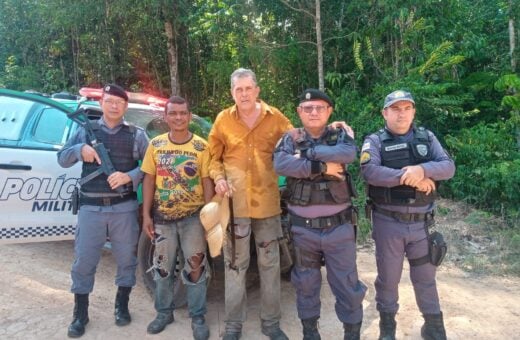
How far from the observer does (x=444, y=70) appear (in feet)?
25.3

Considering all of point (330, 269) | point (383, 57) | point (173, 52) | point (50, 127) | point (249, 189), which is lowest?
point (330, 269)

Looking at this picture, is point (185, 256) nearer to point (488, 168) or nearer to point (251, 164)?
point (251, 164)

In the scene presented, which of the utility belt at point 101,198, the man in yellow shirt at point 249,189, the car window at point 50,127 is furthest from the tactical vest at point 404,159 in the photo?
the car window at point 50,127

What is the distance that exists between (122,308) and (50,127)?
1.85 metres

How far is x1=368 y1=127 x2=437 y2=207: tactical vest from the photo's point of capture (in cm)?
305

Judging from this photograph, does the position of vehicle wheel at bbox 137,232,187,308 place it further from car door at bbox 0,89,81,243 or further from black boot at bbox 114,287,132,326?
car door at bbox 0,89,81,243

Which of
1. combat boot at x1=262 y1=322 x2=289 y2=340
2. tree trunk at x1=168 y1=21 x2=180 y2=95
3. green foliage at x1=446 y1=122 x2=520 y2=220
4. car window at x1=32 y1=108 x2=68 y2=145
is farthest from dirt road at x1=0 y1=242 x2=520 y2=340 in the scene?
tree trunk at x1=168 y1=21 x2=180 y2=95

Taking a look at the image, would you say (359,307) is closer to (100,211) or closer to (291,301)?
(291,301)

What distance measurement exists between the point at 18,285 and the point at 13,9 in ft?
41.1

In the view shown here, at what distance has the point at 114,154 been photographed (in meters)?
3.42

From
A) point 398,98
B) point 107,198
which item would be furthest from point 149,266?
point 398,98

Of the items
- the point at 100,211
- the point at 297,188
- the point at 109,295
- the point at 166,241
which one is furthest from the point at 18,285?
the point at 297,188

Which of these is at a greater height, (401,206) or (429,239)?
(401,206)

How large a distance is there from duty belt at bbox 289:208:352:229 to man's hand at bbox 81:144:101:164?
154cm
